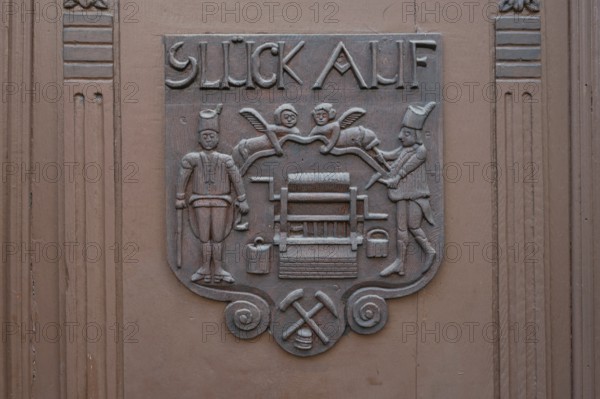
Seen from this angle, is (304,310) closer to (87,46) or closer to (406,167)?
(406,167)

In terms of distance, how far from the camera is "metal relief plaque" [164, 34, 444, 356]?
137 inches

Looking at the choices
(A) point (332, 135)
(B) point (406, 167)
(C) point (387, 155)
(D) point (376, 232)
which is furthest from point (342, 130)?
(D) point (376, 232)

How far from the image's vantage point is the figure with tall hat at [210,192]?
3.47 m

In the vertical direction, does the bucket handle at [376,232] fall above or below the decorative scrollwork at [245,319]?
above

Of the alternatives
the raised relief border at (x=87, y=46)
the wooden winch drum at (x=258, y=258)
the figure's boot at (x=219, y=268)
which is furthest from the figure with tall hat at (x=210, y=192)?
the raised relief border at (x=87, y=46)

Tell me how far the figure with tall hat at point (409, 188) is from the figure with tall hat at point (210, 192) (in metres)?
Result: 0.68

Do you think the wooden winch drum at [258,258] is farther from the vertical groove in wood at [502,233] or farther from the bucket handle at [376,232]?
the vertical groove in wood at [502,233]

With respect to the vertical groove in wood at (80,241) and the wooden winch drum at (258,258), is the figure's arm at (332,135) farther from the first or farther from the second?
the vertical groove in wood at (80,241)

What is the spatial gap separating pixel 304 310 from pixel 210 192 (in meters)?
0.68

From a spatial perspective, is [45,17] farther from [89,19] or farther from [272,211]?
[272,211]

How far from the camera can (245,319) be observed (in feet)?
11.4

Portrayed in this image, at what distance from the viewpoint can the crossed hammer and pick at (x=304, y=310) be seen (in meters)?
3.49

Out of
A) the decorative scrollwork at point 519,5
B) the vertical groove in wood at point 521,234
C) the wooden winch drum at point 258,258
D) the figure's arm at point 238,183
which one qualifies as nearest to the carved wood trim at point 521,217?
the vertical groove in wood at point 521,234

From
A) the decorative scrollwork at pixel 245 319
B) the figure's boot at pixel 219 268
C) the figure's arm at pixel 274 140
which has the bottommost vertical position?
the decorative scrollwork at pixel 245 319
